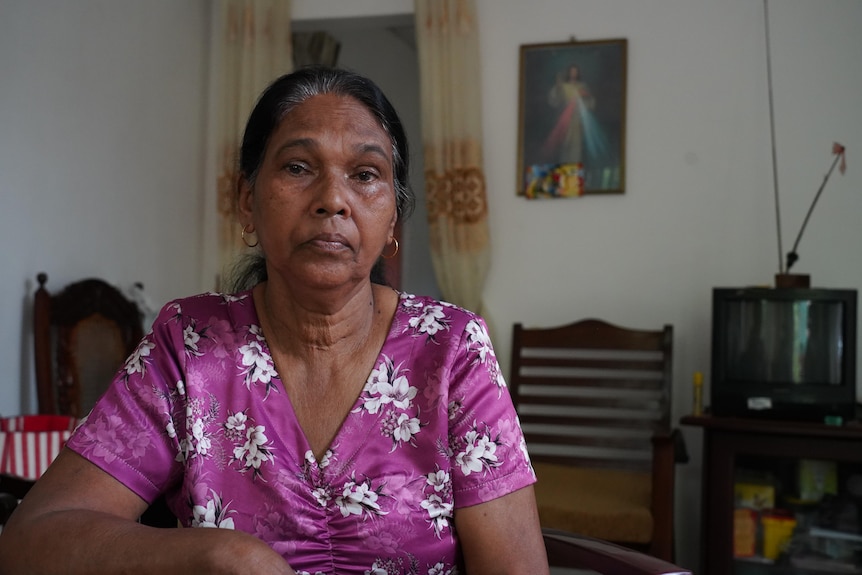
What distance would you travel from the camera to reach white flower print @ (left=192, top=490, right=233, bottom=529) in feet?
3.53

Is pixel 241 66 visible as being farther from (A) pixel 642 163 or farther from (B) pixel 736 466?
(B) pixel 736 466

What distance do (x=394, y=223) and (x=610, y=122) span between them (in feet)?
8.21

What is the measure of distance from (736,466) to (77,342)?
95.1 inches

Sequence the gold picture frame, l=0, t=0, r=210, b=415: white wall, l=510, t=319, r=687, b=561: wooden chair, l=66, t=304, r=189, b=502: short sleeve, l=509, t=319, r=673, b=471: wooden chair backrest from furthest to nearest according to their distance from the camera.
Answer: the gold picture frame < l=509, t=319, r=673, b=471: wooden chair backrest < l=510, t=319, r=687, b=561: wooden chair < l=0, t=0, r=210, b=415: white wall < l=66, t=304, r=189, b=502: short sleeve

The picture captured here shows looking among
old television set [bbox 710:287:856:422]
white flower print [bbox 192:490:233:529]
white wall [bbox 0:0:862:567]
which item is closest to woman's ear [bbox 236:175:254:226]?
white flower print [bbox 192:490:233:529]

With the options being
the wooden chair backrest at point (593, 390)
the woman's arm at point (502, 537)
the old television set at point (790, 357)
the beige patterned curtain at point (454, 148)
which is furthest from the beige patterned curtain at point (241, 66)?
the woman's arm at point (502, 537)

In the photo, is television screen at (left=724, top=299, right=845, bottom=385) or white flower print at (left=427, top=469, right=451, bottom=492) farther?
television screen at (left=724, top=299, right=845, bottom=385)

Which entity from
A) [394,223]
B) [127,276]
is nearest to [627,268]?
[127,276]

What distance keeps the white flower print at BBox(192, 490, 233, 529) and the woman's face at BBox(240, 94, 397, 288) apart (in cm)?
33

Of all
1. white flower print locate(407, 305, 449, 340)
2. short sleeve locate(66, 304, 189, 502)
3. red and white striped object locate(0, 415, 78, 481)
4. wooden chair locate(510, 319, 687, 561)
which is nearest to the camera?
short sleeve locate(66, 304, 189, 502)

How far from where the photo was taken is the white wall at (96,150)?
106 inches

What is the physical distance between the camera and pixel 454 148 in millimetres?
3633

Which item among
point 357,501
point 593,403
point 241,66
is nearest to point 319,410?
point 357,501

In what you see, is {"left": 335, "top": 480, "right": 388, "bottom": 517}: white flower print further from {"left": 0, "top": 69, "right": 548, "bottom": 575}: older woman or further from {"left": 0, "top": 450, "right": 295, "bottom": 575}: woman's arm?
{"left": 0, "top": 450, "right": 295, "bottom": 575}: woman's arm
